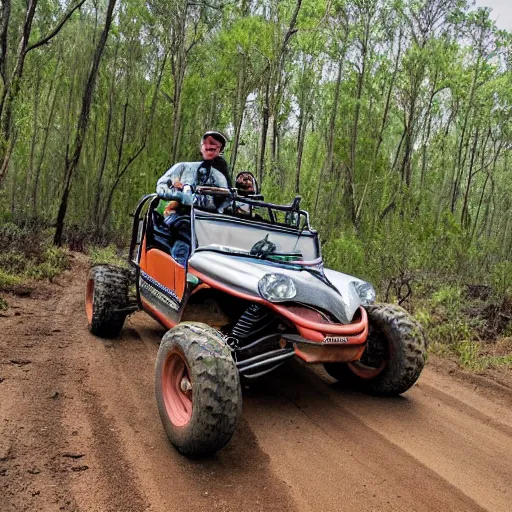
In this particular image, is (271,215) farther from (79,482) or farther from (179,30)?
(179,30)

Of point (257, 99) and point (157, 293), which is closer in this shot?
point (157, 293)

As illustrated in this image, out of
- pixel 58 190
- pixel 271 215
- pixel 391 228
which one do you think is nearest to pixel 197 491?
pixel 271 215

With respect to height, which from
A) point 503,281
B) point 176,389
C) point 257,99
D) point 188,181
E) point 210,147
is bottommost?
point 176,389

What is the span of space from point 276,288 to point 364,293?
3.15 ft

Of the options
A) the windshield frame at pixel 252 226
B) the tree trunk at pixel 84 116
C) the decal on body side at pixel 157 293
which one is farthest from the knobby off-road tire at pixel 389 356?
the tree trunk at pixel 84 116

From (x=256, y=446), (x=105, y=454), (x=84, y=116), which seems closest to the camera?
(x=105, y=454)

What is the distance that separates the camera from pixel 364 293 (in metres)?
4.05

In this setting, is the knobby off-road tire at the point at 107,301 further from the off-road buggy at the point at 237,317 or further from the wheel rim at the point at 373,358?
the wheel rim at the point at 373,358

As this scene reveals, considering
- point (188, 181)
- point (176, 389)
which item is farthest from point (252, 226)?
point (176, 389)

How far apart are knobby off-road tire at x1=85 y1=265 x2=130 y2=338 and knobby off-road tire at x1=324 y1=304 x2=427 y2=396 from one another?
2382 millimetres

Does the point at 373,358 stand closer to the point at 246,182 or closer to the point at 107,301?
the point at 107,301

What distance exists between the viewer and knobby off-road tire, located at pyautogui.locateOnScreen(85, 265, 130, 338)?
5.21m

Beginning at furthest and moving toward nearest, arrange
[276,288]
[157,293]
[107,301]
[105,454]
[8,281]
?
[8,281], [107,301], [157,293], [276,288], [105,454]

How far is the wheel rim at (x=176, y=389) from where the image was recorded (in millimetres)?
3135
